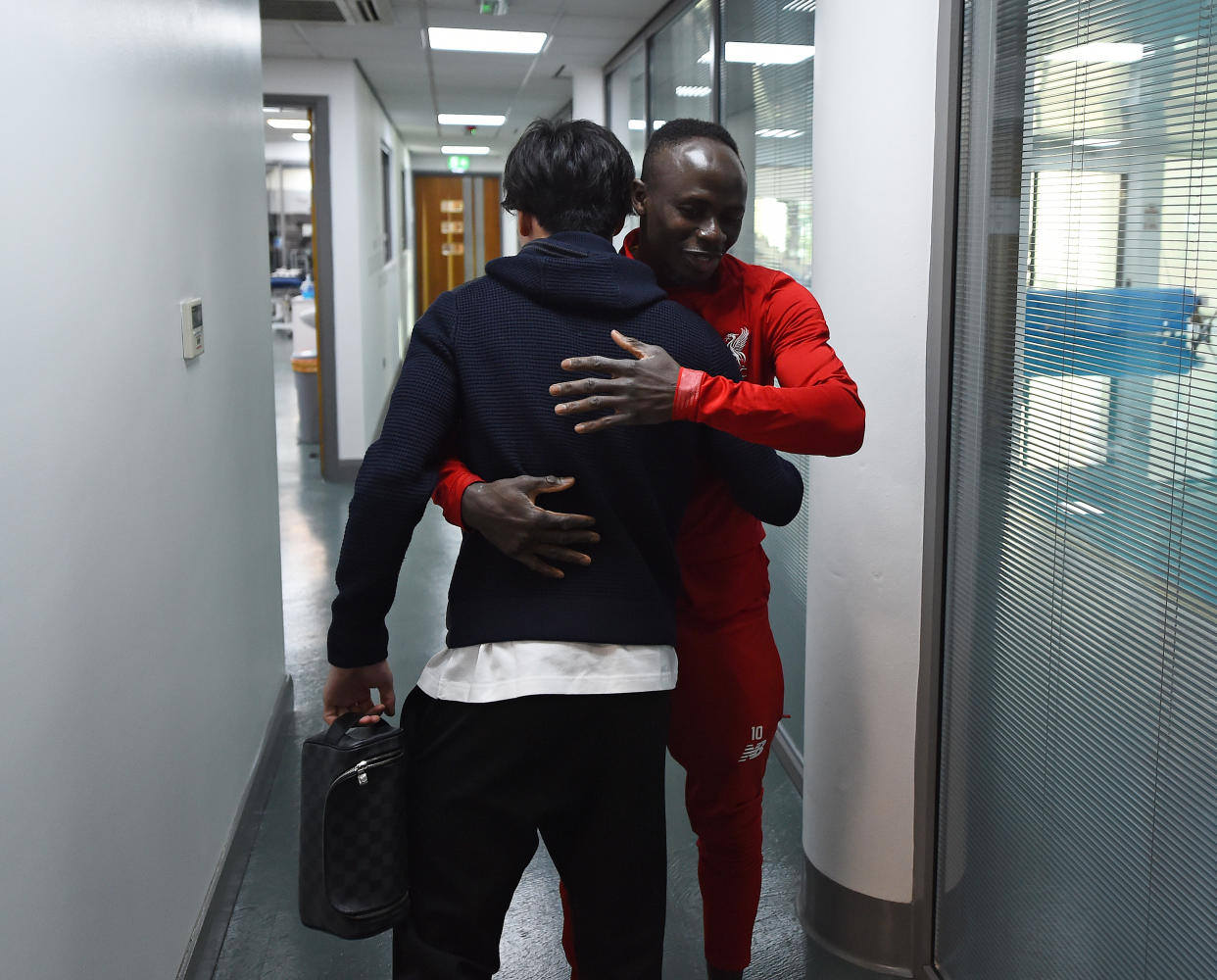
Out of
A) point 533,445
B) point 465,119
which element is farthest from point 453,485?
point 465,119

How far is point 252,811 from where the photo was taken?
2.90m

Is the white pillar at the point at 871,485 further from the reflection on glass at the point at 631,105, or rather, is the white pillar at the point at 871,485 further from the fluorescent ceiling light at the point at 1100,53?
the reflection on glass at the point at 631,105

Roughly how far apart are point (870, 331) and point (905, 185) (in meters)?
0.26

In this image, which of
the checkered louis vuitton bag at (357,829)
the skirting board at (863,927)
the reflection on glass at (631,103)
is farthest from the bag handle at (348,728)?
the reflection on glass at (631,103)

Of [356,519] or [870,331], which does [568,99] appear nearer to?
[870,331]

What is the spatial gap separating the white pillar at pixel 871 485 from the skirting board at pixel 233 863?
123 centimetres

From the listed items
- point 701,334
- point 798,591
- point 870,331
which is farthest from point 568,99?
point 701,334

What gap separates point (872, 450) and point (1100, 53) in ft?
2.58

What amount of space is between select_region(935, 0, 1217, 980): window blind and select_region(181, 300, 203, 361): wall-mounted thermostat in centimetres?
144

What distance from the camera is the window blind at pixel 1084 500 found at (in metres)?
1.38

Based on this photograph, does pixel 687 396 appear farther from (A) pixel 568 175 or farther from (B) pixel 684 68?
(B) pixel 684 68

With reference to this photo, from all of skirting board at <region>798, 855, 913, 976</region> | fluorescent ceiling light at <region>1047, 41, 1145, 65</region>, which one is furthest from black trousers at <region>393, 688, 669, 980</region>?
fluorescent ceiling light at <region>1047, 41, 1145, 65</region>

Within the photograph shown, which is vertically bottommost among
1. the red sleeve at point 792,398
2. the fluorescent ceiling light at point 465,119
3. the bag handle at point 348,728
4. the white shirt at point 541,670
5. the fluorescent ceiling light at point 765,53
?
the bag handle at point 348,728

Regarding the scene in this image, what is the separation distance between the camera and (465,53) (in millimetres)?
6672
